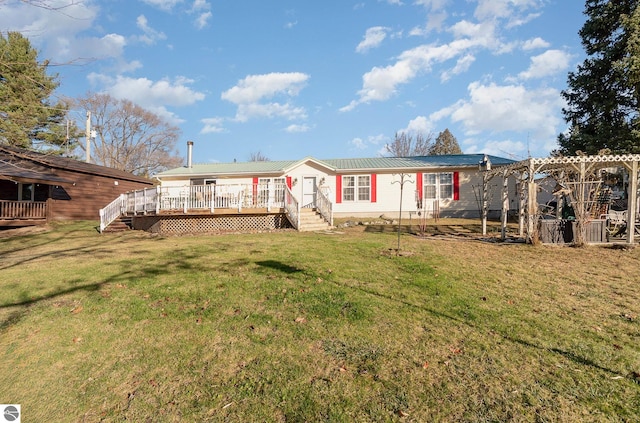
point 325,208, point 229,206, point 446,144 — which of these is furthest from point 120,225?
point 446,144

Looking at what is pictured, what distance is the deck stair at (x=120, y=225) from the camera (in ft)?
49.5

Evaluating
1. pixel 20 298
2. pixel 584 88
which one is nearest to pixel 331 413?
pixel 20 298

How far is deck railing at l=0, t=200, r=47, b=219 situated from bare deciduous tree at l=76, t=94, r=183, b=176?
21792mm

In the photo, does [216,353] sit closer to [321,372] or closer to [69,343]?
[321,372]

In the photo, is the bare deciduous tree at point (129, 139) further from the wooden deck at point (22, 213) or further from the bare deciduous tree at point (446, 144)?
the bare deciduous tree at point (446, 144)

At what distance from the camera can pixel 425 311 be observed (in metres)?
4.22

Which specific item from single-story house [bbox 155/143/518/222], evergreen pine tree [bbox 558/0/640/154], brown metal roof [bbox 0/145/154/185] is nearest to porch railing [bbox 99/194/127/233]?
brown metal roof [bbox 0/145/154/185]

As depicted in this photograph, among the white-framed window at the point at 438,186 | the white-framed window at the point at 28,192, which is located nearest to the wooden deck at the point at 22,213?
the white-framed window at the point at 28,192

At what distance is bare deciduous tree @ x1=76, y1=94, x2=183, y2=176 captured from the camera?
1377 inches

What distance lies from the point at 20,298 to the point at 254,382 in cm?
479

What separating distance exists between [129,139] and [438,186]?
36.3 meters

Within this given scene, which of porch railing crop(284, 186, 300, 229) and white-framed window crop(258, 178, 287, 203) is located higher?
white-framed window crop(258, 178, 287, 203)

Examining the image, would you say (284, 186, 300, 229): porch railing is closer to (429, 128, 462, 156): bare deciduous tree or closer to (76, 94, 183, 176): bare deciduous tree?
(76, 94, 183, 176): bare deciduous tree

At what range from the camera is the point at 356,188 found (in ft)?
60.9
